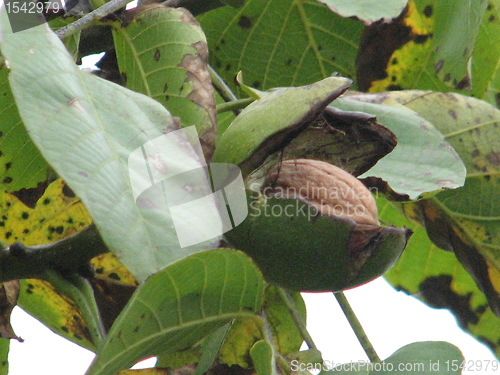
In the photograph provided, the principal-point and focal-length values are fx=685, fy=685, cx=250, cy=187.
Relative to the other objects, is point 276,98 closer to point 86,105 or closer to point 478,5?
point 86,105

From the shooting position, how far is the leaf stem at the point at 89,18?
811 mm

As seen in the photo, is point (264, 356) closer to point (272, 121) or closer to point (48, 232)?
point (272, 121)

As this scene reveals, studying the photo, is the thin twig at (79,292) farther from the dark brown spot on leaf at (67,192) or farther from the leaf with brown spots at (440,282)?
the leaf with brown spots at (440,282)

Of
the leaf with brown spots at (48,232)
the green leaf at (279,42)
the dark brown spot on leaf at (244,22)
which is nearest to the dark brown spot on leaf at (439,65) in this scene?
the green leaf at (279,42)

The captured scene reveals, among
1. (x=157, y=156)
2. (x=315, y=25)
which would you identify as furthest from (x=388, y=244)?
(x=315, y=25)

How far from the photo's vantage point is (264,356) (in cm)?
73

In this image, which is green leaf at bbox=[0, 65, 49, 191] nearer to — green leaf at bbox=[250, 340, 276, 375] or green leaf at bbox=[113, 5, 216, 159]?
green leaf at bbox=[113, 5, 216, 159]

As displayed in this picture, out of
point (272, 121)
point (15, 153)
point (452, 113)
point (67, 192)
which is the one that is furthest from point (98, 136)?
point (452, 113)

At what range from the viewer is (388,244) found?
682 millimetres

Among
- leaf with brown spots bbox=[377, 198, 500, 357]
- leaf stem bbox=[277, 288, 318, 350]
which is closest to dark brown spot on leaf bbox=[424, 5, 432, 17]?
leaf with brown spots bbox=[377, 198, 500, 357]

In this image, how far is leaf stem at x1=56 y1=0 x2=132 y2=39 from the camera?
811mm

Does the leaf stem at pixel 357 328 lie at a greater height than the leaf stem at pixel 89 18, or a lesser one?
lesser

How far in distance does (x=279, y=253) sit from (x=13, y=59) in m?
0.31

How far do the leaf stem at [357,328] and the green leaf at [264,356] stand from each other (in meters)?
0.20
